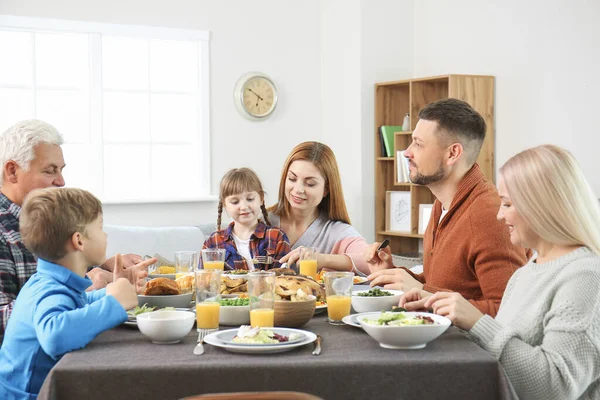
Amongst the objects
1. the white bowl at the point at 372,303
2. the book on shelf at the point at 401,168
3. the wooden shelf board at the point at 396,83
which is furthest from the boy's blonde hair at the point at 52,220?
the wooden shelf board at the point at 396,83

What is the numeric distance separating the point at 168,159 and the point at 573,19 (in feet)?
10.9

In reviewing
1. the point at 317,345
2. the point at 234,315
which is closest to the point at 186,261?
the point at 234,315

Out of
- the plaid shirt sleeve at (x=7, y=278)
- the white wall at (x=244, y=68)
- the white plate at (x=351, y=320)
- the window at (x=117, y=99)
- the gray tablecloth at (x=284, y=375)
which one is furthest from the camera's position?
the white wall at (x=244, y=68)

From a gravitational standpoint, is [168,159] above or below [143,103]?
below

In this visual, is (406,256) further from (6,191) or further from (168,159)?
(6,191)

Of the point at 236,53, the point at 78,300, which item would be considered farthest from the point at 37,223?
the point at 236,53

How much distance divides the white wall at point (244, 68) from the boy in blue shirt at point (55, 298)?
4036mm

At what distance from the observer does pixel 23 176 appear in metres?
2.53

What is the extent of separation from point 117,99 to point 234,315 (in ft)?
14.3

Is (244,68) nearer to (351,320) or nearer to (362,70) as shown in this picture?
(362,70)

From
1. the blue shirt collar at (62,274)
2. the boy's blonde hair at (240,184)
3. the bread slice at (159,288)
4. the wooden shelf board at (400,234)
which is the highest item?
the boy's blonde hair at (240,184)

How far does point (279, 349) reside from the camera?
5.40 ft

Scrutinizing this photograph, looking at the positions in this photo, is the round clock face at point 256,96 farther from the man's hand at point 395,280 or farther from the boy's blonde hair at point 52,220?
the boy's blonde hair at point 52,220

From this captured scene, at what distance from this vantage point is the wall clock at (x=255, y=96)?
6.29 meters
